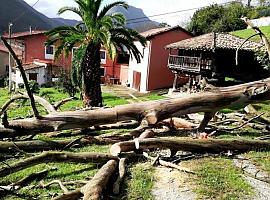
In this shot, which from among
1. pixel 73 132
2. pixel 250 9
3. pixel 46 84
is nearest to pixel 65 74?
pixel 46 84

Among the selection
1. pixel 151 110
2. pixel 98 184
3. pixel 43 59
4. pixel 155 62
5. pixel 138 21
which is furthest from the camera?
pixel 43 59

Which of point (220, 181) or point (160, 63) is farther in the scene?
point (160, 63)

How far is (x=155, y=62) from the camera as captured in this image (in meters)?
32.8

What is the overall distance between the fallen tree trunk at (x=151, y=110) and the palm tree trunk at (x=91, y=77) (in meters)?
9.00

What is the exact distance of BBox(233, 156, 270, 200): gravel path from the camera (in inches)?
236

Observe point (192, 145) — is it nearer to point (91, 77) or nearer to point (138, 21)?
point (91, 77)

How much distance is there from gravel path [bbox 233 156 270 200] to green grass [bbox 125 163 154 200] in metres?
1.61

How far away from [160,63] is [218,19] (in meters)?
16.2

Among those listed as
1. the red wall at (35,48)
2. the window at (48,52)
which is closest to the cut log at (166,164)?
the red wall at (35,48)

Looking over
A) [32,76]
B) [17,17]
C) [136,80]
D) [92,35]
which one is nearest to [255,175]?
[92,35]

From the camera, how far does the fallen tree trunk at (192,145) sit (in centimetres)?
754

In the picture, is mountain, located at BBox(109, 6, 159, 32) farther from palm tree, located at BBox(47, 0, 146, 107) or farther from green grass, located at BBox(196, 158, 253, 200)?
Answer: green grass, located at BBox(196, 158, 253, 200)

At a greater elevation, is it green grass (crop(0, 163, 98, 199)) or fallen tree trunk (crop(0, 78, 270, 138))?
fallen tree trunk (crop(0, 78, 270, 138))

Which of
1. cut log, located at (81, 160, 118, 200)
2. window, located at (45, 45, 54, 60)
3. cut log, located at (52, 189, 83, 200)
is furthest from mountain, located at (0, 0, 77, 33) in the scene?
cut log, located at (52, 189, 83, 200)
